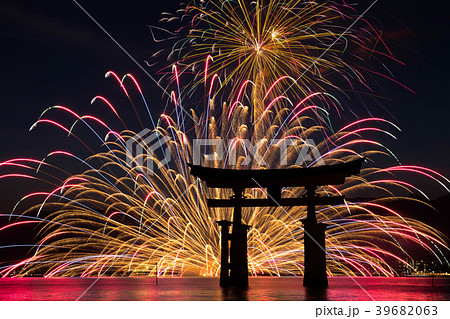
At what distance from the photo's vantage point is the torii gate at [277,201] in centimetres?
1672

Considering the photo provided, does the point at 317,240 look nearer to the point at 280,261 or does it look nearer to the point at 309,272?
the point at 309,272

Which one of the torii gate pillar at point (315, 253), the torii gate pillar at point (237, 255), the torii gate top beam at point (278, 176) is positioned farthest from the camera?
the torii gate pillar at point (237, 255)

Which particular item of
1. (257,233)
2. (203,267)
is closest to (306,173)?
(257,233)

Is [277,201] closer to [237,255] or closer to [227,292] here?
[237,255]

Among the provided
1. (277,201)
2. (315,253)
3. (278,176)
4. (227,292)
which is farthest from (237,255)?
(278,176)

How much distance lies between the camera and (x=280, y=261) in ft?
86.4

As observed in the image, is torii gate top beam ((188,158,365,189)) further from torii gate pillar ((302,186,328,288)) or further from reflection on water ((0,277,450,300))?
reflection on water ((0,277,450,300))

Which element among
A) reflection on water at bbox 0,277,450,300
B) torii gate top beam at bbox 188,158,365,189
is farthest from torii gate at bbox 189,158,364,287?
reflection on water at bbox 0,277,450,300

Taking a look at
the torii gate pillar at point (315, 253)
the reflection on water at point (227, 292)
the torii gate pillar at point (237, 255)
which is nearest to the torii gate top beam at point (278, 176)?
the torii gate pillar at point (237, 255)

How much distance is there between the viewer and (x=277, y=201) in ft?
59.1

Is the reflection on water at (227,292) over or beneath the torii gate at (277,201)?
beneath

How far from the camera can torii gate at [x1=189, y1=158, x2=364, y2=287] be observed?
54.9 feet

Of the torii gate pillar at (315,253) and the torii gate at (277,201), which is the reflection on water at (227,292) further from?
the torii gate at (277,201)

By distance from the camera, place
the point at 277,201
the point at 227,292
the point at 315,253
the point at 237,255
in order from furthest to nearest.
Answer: the point at 277,201 → the point at 237,255 → the point at 315,253 → the point at 227,292
